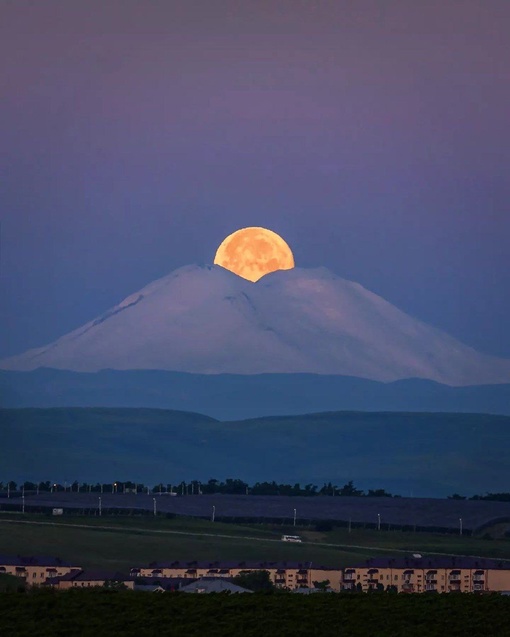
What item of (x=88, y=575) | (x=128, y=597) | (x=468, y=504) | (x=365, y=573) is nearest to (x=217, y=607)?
(x=128, y=597)

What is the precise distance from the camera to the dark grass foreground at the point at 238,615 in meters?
67.0

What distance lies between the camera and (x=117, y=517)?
167m

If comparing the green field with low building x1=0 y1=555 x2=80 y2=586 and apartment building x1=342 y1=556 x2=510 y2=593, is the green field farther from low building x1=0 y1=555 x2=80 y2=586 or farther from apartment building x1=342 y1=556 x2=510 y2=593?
apartment building x1=342 y1=556 x2=510 y2=593

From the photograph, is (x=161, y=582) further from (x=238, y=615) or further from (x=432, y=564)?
(x=238, y=615)

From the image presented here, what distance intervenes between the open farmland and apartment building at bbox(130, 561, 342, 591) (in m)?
52.1

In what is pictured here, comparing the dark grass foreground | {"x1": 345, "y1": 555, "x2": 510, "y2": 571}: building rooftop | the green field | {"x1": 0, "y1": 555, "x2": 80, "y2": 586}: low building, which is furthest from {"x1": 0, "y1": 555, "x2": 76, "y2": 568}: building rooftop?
the dark grass foreground

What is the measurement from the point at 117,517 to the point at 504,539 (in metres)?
30.4

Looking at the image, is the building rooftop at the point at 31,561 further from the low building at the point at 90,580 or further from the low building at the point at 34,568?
the low building at the point at 90,580

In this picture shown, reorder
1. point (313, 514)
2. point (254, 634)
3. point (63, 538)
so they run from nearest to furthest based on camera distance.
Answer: point (254, 634) → point (63, 538) → point (313, 514)

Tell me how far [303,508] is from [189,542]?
42.0 m

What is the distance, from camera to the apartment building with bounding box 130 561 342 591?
112188 millimetres

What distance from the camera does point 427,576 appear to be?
376ft

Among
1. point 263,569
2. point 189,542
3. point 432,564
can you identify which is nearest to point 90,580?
point 263,569

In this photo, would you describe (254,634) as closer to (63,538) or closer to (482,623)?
(482,623)
